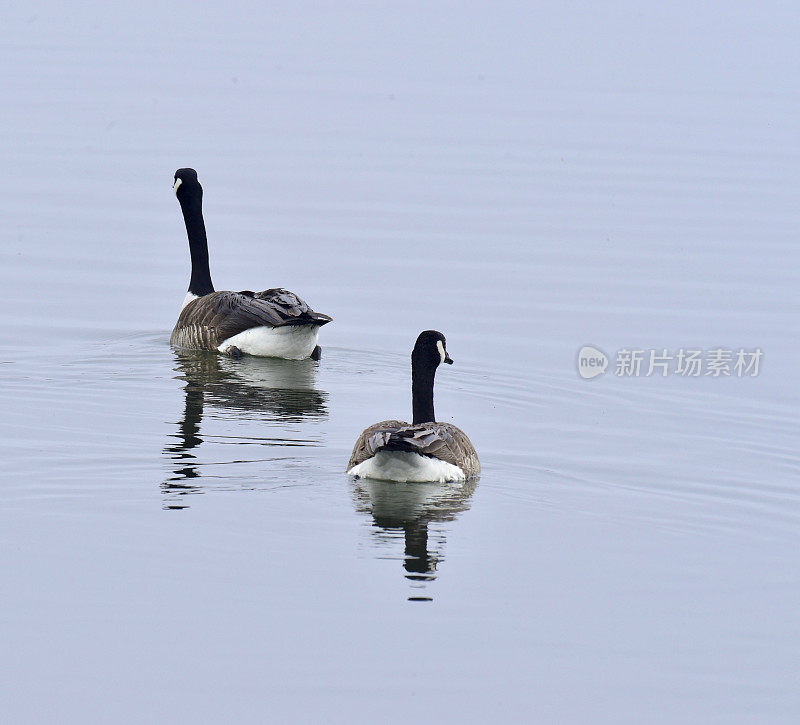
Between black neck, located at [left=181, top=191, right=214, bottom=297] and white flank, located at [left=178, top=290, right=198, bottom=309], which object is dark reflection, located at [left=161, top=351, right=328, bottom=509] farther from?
black neck, located at [left=181, top=191, right=214, bottom=297]

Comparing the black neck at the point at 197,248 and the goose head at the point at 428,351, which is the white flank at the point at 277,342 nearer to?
the black neck at the point at 197,248

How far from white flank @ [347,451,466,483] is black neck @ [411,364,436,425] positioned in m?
1.38

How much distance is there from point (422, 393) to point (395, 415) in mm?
1962

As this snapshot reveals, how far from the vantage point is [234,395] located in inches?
675

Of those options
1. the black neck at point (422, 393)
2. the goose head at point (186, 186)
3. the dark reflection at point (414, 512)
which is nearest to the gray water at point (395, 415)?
the dark reflection at point (414, 512)

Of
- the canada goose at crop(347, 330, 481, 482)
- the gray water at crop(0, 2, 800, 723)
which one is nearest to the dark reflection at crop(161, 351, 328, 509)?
the gray water at crop(0, 2, 800, 723)

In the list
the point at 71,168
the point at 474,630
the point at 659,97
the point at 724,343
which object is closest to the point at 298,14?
the point at 659,97

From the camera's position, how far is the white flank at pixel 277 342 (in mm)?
19109

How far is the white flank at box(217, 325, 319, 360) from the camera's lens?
1911cm

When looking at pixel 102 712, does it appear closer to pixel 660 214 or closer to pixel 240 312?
pixel 240 312

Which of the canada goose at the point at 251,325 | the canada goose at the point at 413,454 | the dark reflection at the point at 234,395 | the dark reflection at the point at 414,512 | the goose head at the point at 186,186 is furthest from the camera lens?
the goose head at the point at 186,186

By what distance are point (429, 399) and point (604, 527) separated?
290cm

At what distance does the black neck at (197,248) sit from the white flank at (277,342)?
6.94ft

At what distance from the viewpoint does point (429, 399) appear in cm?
1477
